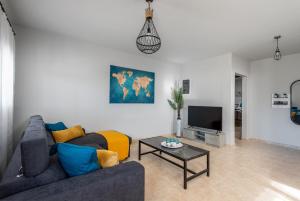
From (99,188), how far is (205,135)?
3.98m

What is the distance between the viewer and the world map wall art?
4.27 m

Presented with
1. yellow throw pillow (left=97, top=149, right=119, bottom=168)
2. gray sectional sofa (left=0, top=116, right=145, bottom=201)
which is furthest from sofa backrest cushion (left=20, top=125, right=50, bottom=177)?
yellow throw pillow (left=97, top=149, right=119, bottom=168)

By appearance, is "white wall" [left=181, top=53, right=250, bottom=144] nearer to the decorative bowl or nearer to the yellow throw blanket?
the decorative bowl

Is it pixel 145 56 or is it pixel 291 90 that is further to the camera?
pixel 145 56

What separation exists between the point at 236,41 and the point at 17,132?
5.16m

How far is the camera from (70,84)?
3.60m

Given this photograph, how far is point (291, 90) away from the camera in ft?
14.3


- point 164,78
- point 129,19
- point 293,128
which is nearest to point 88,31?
point 129,19

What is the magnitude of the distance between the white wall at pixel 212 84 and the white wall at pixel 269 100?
1.42m

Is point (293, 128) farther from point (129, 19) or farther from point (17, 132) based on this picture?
point (17, 132)

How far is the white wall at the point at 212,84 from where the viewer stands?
4.39 meters

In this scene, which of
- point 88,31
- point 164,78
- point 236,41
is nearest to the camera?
point 88,31

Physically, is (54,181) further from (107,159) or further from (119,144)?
(119,144)

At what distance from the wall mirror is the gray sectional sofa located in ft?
16.5
